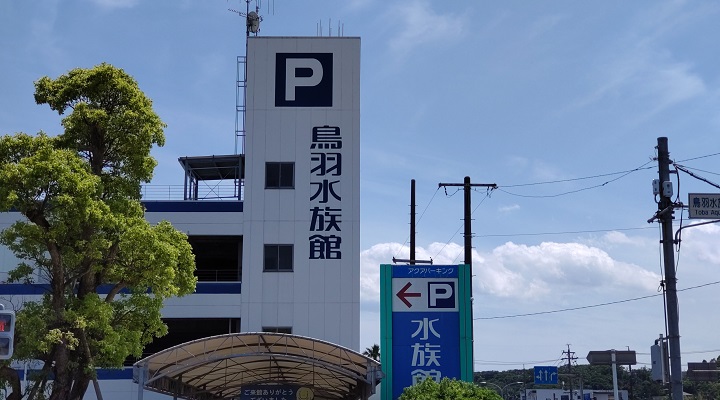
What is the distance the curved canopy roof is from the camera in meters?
22.3

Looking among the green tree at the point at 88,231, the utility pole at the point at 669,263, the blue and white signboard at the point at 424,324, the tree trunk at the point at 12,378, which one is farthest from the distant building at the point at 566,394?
the tree trunk at the point at 12,378

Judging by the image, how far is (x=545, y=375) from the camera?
60.5 m

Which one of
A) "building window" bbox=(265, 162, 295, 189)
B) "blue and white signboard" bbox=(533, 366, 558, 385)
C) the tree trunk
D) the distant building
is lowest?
the distant building

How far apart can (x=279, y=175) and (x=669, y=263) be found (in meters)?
18.1

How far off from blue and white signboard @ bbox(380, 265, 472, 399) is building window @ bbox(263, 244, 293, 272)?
24.0 feet

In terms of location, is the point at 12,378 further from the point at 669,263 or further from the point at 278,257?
the point at 669,263

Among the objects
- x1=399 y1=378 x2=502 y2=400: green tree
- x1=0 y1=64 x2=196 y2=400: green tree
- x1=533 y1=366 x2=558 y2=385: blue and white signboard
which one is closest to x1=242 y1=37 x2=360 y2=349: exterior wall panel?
x1=399 y1=378 x2=502 y2=400: green tree

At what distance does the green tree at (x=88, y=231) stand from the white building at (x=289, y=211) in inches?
435

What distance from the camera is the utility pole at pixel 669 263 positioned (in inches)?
651

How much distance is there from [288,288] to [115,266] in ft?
40.8

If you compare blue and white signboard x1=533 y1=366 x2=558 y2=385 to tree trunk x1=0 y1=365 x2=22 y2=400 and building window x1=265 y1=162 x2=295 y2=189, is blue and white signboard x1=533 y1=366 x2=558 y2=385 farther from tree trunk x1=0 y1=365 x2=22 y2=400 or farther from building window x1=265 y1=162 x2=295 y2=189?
tree trunk x1=0 y1=365 x2=22 y2=400

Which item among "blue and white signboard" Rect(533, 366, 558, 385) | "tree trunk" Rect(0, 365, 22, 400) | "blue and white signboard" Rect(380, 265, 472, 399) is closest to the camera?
"tree trunk" Rect(0, 365, 22, 400)

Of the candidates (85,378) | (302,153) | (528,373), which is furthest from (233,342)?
(528,373)

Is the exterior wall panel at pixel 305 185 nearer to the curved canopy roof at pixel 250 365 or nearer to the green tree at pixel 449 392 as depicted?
the curved canopy roof at pixel 250 365
